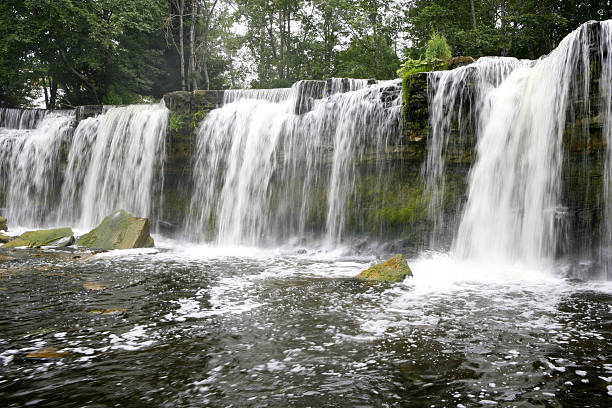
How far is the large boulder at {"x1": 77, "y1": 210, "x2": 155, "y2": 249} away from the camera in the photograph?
11.4 meters

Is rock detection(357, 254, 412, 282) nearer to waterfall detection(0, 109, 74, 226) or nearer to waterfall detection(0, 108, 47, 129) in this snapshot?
waterfall detection(0, 109, 74, 226)

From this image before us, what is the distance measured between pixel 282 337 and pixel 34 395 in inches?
85.5

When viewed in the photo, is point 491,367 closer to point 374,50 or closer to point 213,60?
point 374,50

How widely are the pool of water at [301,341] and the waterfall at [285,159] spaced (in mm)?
5104

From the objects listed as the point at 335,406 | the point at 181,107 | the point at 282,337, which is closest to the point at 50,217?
the point at 181,107

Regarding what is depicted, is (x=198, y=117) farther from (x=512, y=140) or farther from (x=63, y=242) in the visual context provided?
(x=512, y=140)

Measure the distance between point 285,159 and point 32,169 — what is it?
522 inches

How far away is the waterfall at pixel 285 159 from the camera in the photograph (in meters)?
11.7

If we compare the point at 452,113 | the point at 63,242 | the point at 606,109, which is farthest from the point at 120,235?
the point at 606,109

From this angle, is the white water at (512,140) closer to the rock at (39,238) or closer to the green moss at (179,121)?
the green moss at (179,121)

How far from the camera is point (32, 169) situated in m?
18.2

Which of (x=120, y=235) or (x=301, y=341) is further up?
(x=120, y=235)

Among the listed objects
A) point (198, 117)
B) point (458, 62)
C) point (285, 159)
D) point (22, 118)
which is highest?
point (458, 62)

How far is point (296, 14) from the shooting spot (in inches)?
1129
